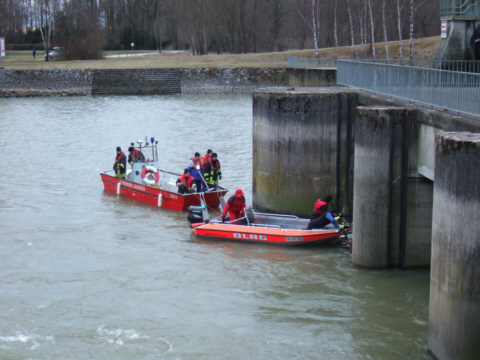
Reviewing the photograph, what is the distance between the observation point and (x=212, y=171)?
19250 millimetres

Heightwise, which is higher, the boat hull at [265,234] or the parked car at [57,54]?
the parked car at [57,54]

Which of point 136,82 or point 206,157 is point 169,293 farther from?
point 136,82

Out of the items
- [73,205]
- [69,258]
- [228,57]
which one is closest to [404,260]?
[69,258]

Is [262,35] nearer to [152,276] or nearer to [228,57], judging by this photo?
[228,57]

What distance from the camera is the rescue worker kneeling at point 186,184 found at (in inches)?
746

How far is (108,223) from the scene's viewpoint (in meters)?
18.5

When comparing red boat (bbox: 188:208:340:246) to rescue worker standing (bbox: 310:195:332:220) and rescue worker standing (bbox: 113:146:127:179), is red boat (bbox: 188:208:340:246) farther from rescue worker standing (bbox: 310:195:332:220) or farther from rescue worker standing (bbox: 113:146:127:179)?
rescue worker standing (bbox: 113:146:127:179)

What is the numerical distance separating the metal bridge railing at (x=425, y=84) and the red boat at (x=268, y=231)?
140 inches

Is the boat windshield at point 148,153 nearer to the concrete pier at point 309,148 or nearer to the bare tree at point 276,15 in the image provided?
the concrete pier at point 309,148

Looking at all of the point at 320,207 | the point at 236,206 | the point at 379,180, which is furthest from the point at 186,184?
the point at 379,180

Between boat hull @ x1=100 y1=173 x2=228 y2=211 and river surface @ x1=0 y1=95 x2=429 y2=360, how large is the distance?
283mm

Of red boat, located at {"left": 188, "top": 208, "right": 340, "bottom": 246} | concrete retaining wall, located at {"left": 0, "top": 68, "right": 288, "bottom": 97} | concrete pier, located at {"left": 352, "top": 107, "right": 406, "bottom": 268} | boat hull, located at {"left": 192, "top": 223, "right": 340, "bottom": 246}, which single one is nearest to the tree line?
concrete retaining wall, located at {"left": 0, "top": 68, "right": 288, "bottom": 97}

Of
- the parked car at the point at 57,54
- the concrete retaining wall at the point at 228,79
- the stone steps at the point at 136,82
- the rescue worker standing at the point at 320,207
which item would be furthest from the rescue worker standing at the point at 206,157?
the parked car at the point at 57,54

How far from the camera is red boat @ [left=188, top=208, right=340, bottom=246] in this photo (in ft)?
50.8
